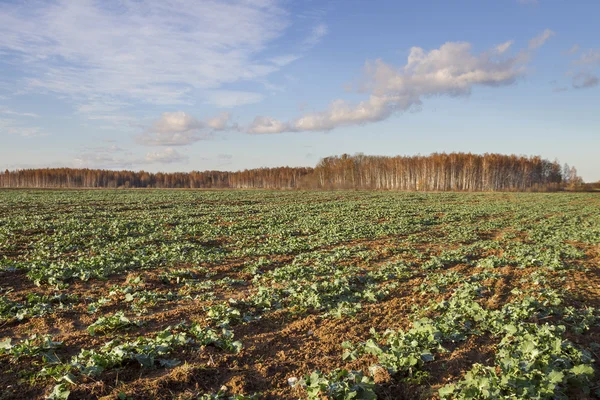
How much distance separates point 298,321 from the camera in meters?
9.15

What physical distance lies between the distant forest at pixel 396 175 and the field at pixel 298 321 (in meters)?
103

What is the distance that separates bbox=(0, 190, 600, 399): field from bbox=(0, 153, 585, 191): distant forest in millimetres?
102810

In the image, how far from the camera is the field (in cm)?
625

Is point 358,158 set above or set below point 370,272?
above

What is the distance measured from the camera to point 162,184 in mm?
189750

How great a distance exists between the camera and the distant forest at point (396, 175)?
117 meters

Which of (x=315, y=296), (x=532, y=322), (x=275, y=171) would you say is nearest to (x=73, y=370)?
(x=315, y=296)

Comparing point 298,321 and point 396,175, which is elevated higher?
point 396,175

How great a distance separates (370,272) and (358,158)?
13342 cm

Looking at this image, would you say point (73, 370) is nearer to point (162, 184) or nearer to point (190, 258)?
point (190, 258)

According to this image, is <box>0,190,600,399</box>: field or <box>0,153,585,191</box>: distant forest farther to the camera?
<box>0,153,585,191</box>: distant forest

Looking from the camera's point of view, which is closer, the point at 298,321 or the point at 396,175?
the point at 298,321

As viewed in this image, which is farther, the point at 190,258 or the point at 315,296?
the point at 190,258

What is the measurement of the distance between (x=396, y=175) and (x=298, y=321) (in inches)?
4635
